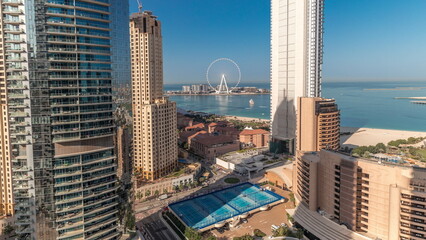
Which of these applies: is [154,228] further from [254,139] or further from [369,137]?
[369,137]

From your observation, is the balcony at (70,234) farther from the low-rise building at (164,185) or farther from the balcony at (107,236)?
the low-rise building at (164,185)

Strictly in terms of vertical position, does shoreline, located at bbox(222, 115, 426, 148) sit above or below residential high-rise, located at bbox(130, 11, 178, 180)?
below

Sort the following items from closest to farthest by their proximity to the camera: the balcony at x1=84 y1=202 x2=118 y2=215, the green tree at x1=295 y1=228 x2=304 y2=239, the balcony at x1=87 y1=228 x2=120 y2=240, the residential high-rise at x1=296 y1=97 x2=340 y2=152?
1. the balcony at x1=84 y1=202 x2=118 y2=215
2. the balcony at x1=87 y1=228 x2=120 y2=240
3. the green tree at x1=295 y1=228 x2=304 y2=239
4. the residential high-rise at x1=296 y1=97 x2=340 y2=152

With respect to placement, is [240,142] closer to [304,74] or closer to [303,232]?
[304,74]

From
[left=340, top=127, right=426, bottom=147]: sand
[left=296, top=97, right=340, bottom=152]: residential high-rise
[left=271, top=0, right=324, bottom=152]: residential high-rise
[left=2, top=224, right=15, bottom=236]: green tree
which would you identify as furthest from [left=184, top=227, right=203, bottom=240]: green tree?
[left=340, top=127, right=426, bottom=147]: sand

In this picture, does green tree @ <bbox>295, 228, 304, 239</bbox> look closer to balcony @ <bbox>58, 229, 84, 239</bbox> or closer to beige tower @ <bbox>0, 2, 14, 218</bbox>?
balcony @ <bbox>58, 229, 84, 239</bbox>

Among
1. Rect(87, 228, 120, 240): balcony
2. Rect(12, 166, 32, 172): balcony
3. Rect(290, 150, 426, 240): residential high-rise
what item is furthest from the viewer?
Rect(290, 150, 426, 240): residential high-rise
